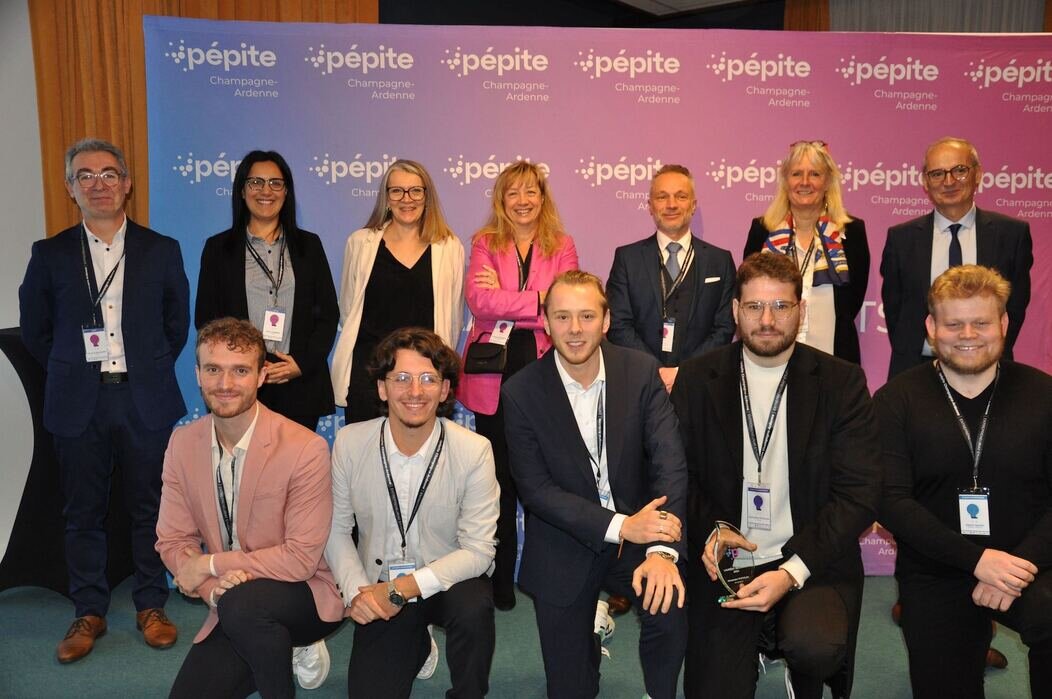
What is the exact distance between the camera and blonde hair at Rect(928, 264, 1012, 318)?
2.76 meters

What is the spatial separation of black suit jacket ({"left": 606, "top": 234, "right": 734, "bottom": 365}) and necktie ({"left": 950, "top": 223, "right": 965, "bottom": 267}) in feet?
3.26

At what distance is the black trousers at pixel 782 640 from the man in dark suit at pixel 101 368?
2.23 meters

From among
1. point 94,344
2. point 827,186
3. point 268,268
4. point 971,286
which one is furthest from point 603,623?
point 94,344

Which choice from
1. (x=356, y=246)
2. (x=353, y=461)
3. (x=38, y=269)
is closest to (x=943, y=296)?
(x=353, y=461)

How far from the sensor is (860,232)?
4066 millimetres

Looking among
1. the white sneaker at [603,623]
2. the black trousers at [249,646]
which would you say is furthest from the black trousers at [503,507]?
the black trousers at [249,646]

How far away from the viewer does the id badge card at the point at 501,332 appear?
12.7 ft

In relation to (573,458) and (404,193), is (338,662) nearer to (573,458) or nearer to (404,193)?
(573,458)

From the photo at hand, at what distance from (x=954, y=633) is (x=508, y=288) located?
2.20 m

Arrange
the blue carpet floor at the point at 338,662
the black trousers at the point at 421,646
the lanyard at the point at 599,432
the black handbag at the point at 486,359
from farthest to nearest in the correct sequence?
the black handbag at the point at 486,359, the blue carpet floor at the point at 338,662, the lanyard at the point at 599,432, the black trousers at the point at 421,646

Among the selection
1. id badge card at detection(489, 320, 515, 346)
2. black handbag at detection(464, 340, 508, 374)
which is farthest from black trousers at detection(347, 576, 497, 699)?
id badge card at detection(489, 320, 515, 346)

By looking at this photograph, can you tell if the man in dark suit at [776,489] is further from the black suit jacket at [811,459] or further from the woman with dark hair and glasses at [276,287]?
the woman with dark hair and glasses at [276,287]

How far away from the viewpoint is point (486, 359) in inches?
151

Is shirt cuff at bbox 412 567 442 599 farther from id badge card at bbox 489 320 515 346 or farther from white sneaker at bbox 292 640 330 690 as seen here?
id badge card at bbox 489 320 515 346
